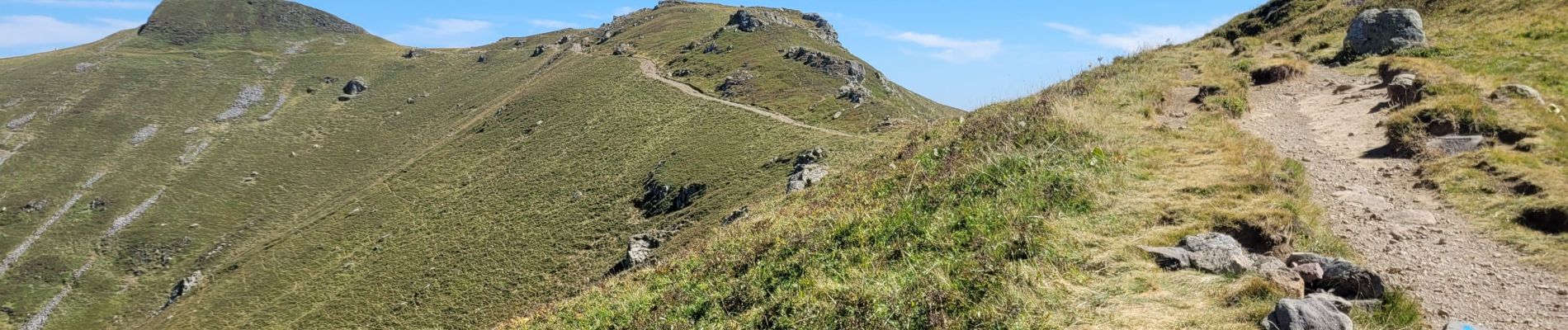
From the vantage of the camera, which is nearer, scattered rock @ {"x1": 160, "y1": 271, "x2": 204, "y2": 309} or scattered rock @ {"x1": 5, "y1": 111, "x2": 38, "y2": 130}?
scattered rock @ {"x1": 160, "y1": 271, "x2": 204, "y2": 309}

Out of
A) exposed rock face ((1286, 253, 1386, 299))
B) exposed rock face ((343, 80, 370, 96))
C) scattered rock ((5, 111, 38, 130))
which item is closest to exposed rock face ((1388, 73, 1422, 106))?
exposed rock face ((1286, 253, 1386, 299))

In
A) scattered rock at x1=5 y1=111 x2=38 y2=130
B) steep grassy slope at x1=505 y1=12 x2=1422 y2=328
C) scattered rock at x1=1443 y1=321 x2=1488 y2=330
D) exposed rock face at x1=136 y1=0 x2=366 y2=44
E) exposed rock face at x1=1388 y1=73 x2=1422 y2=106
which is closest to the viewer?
scattered rock at x1=1443 y1=321 x2=1488 y2=330

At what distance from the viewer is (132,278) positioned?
271ft

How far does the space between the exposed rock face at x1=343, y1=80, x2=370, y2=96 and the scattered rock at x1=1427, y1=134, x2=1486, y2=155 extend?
16072 centimetres

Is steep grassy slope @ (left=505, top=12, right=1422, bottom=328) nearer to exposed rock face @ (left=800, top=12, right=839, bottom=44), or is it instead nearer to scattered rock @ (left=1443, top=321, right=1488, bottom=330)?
scattered rock @ (left=1443, top=321, right=1488, bottom=330)

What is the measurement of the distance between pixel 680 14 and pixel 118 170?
10038 centimetres

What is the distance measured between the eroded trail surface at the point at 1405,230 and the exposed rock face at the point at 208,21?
21513cm

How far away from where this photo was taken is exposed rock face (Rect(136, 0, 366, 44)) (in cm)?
17538

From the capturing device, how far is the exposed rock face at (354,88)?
144 m

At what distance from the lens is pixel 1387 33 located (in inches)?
928

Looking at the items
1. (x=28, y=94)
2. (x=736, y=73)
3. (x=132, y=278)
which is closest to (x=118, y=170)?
(x=132, y=278)

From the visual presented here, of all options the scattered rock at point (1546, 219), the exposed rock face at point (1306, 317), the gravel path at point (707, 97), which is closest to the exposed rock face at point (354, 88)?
the gravel path at point (707, 97)

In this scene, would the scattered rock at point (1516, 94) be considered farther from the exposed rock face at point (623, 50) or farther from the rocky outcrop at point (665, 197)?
the exposed rock face at point (623, 50)

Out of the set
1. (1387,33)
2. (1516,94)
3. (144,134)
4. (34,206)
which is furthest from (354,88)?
(1516,94)
